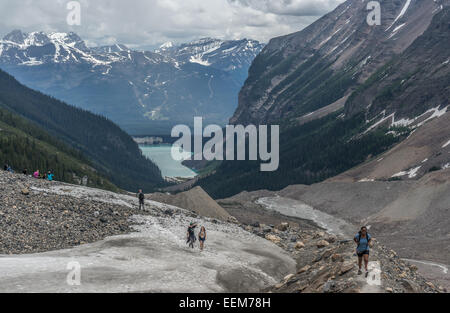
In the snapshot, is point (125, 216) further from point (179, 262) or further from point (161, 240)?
point (179, 262)

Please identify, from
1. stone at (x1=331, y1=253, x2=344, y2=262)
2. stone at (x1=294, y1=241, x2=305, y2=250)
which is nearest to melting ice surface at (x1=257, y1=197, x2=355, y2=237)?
stone at (x1=294, y1=241, x2=305, y2=250)

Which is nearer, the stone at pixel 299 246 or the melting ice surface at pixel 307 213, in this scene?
the stone at pixel 299 246

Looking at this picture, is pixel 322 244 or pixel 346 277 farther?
pixel 322 244

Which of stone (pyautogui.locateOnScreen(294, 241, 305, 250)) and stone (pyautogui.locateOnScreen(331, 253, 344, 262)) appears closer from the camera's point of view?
stone (pyautogui.locateOnScreen(331, 253, 344, 262))

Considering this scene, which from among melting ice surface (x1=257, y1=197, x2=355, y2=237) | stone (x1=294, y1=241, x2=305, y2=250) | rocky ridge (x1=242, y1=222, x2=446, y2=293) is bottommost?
rocky ridge (x1=242, y1=222, x2=446, y2=293)

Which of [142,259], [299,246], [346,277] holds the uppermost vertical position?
[299,246]

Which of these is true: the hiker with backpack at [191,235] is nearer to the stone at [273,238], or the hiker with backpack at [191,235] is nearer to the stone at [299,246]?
the stone at [299,246]

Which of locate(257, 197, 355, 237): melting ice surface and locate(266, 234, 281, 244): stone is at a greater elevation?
locate(257, 197, 355, 237): melting ice surface

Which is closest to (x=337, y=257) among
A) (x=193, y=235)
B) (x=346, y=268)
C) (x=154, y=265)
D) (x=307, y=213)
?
(x=346, y=268)

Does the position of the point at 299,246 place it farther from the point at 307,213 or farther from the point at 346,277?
the point at 307,213

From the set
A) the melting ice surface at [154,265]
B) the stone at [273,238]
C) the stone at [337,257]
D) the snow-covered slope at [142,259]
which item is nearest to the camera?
the melting ice surface at [154,265]

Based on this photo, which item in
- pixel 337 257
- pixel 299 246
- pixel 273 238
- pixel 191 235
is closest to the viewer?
pixel 337 257

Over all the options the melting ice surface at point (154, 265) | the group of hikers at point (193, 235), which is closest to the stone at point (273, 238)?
the melting ice surface at point (154, 265)

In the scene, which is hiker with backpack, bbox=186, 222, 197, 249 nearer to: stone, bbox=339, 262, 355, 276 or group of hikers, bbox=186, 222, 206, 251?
group of hikers, bbox=186, 222, 206, 251
